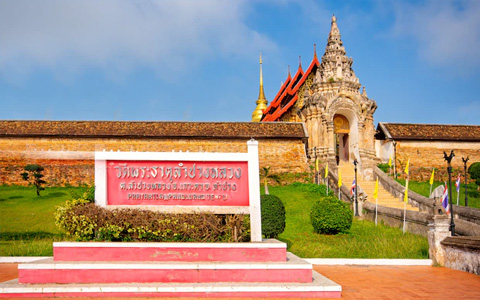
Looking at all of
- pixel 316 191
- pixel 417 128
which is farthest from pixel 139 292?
pixel 417 128

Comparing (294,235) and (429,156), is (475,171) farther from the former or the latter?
(294,235)

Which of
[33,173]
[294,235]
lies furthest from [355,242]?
[33,173]

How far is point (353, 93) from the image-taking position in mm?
25062

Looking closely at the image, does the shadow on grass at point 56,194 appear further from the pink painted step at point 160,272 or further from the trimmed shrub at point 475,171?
the trimmed shrub at point 475,171

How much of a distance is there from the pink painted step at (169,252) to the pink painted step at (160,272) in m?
0.21

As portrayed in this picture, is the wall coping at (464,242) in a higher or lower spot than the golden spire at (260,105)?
lower

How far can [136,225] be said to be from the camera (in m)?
7.14

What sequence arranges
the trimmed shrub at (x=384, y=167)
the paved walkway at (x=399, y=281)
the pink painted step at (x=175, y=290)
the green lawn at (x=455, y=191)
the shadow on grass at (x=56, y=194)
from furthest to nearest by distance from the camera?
the trimmed shrub at (x=384, y=167) < the shadow on grass at (x=56, y=194) < the green lawn at (x=455, y=191) < the paved walkway at (x=399, y=281) < the pink painted step at (x=175, y=290)

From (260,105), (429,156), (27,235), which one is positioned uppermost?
(260,105)

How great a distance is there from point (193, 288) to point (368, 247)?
21.0 feet

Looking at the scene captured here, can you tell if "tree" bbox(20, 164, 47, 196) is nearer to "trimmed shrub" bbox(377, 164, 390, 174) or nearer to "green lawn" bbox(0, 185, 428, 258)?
"green lawn" bbox(0, 185, 428, 258)

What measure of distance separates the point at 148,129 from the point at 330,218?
45.6 ft

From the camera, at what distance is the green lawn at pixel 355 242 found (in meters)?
10.5

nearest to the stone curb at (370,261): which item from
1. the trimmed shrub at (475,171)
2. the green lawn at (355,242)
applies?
the green lawn at (355,242)
